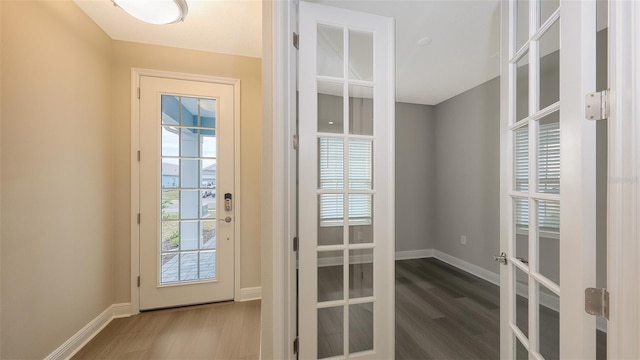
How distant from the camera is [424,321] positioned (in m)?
2.17

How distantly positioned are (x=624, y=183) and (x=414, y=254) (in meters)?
3.61

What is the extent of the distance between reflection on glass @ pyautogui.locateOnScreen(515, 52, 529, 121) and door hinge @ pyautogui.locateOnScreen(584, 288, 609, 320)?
0.74 m

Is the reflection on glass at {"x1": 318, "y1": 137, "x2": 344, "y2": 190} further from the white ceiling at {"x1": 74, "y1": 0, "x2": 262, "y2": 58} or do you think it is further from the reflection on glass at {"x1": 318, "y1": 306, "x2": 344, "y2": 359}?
the white ceiling at {"x1": 74, "y1": 0, "x2": 262, "y2": 58}

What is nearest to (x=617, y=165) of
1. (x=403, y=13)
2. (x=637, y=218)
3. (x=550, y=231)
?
(x=637, y=218)

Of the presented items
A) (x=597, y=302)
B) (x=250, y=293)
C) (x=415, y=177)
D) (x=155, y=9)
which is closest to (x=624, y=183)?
(x=597, y=302)

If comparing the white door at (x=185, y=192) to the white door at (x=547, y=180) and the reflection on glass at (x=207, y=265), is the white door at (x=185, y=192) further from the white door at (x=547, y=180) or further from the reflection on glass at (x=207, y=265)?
the white door at (x=547, y=180)

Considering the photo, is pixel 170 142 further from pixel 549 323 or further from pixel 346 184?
pixel 549 323

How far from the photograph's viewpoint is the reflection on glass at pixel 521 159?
1.06m

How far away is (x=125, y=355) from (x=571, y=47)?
3088mm

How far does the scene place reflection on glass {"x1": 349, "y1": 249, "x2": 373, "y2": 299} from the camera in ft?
4.96

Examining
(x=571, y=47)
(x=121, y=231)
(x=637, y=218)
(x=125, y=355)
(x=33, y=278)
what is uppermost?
(x=571, y=47)

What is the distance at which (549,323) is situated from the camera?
0.94m

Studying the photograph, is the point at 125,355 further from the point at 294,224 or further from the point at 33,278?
the point at 294,224

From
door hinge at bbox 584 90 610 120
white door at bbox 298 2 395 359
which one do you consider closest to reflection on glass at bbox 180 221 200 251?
white door at bbox 298 2 395 359
